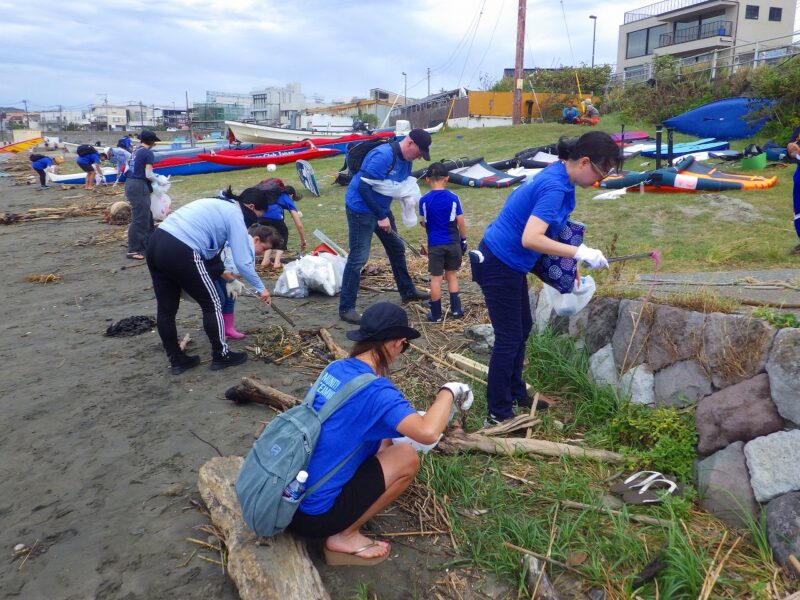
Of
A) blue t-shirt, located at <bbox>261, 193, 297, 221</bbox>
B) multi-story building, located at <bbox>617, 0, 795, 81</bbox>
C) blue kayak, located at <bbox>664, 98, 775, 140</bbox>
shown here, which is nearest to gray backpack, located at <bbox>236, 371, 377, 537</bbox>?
blue t-shirt, located at <bbox>261, 193, 297, 221</bbox>

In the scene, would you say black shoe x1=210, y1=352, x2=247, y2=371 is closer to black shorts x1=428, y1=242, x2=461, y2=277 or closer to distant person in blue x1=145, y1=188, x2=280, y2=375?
distant person in blue x1=145, y1=188, x2=280, y2=375

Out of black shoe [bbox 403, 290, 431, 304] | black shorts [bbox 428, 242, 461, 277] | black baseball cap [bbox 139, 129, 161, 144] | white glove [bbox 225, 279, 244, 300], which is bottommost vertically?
black shoe [bbox 403, 290, 431, 304]

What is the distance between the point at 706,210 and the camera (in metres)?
8.89

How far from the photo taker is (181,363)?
4.96 metres

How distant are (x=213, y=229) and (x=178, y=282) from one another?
0.53 meters

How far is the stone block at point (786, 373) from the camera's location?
9.23 ft

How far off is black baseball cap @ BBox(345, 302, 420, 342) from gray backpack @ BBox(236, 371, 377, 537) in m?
0.19

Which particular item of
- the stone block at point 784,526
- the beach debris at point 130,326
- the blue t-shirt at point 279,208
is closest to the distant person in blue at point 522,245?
the stone block at point 784,526

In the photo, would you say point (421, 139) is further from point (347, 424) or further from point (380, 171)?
point (347, 424)

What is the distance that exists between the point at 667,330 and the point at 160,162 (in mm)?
22312

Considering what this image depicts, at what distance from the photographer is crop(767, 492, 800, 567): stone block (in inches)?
96.0

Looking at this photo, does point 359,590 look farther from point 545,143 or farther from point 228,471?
point 545,143

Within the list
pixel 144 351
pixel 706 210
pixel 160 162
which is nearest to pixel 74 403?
pixel 144 351

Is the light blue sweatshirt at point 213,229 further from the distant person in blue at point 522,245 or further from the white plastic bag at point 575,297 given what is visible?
the white plastic bag at point 575,297
